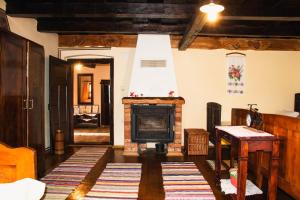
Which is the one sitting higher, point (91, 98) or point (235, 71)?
point (235, 71)

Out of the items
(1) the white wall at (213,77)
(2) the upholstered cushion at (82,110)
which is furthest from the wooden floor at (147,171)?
(2) the upholstered cushion at (82,110)

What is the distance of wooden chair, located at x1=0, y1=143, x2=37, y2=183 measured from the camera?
1798 millimetres

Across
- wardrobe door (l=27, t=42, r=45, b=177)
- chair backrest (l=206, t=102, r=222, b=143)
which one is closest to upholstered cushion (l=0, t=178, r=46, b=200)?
wardrobe door (l=27, t=42, r=45, b=177)

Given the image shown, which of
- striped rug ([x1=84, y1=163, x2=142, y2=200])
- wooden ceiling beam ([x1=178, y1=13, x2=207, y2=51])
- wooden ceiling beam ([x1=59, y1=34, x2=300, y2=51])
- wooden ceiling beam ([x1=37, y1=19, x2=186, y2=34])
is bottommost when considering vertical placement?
striped rug ([x1=84, y1=163, x2=142, y2=200])

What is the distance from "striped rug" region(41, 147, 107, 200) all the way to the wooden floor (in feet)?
0.32

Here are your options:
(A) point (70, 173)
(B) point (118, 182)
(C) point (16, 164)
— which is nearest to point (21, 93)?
(A) point (70, 173)

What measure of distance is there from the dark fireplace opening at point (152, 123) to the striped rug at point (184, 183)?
34.0 inches

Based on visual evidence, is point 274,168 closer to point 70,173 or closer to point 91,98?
point 70,173

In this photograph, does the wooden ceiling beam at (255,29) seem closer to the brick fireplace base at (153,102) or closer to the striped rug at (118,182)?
the brick fireplace base at (153,102)

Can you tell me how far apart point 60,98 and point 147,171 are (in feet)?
9.16

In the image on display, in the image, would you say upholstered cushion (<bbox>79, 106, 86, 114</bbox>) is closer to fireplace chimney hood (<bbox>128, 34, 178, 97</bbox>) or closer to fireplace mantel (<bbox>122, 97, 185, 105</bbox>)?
fireplace chimney hood (<bbox>128, 34, 178, 97</bbox>)

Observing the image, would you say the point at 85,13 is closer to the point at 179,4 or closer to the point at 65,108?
the point at 179,4

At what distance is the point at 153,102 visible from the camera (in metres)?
5.61

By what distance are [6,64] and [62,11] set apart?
139 cm
